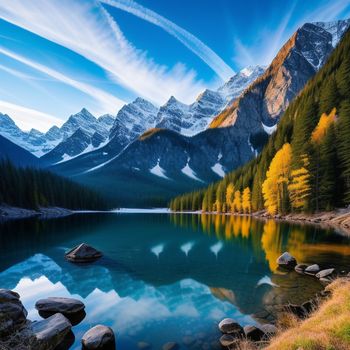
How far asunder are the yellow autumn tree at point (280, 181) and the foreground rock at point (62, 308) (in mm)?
65372

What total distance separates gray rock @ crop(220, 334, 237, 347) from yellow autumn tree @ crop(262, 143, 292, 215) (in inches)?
2539

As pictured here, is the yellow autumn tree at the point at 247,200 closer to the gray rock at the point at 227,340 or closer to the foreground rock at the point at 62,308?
the foreground rock at the point at 62,308

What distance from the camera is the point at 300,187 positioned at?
205 ft

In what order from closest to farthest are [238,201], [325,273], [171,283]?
[325,273], [171,283], [238,201]

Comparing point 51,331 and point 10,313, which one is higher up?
point 10,313

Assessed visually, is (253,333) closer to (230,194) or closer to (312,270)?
(312,270)

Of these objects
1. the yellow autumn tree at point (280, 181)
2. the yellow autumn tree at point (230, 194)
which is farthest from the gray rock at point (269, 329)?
the yellow autumn tree at point (230, 194)

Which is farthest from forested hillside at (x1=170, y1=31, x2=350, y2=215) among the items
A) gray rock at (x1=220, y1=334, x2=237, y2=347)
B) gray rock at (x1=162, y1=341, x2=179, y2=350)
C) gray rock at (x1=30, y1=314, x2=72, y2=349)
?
gray rock at (x1=30, y1=314, x2=72, y2=349)

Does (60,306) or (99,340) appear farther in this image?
(60,306)

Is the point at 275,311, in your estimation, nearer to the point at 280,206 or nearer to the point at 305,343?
the point at 305,343

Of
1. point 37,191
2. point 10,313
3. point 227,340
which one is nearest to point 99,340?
point 10,313

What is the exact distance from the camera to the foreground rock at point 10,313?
33.3 ft

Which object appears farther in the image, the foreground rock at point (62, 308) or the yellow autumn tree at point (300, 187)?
the yellow autumn tree at point (300, 187)

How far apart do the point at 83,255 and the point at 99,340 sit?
1830cm
